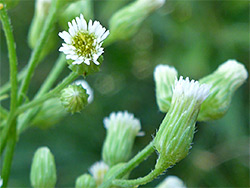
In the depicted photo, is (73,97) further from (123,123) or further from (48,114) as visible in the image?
(123,123)

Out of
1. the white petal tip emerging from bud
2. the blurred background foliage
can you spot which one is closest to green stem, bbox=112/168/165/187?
the white petal tip emerging from bud


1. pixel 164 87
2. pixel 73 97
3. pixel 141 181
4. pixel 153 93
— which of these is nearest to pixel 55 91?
pixel 73 97

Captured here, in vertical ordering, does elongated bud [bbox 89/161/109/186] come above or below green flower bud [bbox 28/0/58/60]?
below

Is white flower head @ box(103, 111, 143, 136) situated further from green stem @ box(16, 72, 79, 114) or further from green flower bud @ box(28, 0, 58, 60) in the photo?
green stem @ box(16, 72, 79, 114)

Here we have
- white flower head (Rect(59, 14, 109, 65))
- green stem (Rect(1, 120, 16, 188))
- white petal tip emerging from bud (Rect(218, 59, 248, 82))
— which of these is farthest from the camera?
white petal tip emerging from bud (Rect(218, 59, 248, 82))

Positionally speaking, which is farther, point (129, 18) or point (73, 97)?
point (129, 18)

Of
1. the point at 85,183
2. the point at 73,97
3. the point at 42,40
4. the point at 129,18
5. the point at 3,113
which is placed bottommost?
the point at 85,183

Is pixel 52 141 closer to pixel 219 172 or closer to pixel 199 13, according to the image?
pixel 219 172

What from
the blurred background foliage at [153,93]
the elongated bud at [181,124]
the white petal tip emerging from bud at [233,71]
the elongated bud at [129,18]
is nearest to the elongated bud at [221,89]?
the white petal tip emerging from bud at [233,71]
